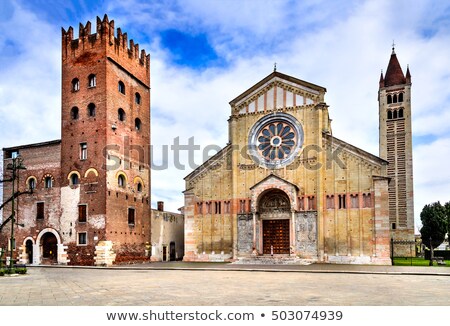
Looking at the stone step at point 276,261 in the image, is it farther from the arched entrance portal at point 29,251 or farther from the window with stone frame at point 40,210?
the arched entrance portal at point 29,251

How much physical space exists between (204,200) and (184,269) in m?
11.2

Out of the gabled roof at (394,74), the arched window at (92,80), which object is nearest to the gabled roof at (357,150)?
the arched window at (92,80)

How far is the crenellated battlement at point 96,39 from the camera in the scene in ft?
129

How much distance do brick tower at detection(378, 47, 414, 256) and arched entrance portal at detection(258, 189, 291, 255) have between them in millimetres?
25370

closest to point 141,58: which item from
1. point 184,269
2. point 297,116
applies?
point 297,116

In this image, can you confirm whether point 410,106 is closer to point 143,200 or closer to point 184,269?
point 143,200

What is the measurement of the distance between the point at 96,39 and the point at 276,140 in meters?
18.2

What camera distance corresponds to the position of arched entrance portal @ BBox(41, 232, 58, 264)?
127 feet

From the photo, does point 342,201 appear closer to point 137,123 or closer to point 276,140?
point 276,140

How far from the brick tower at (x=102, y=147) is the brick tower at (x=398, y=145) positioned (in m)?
35.1

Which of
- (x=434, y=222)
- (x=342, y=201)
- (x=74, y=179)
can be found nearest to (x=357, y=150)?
(x=342, y=201)

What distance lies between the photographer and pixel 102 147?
37.9 m

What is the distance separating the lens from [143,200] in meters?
42.7
